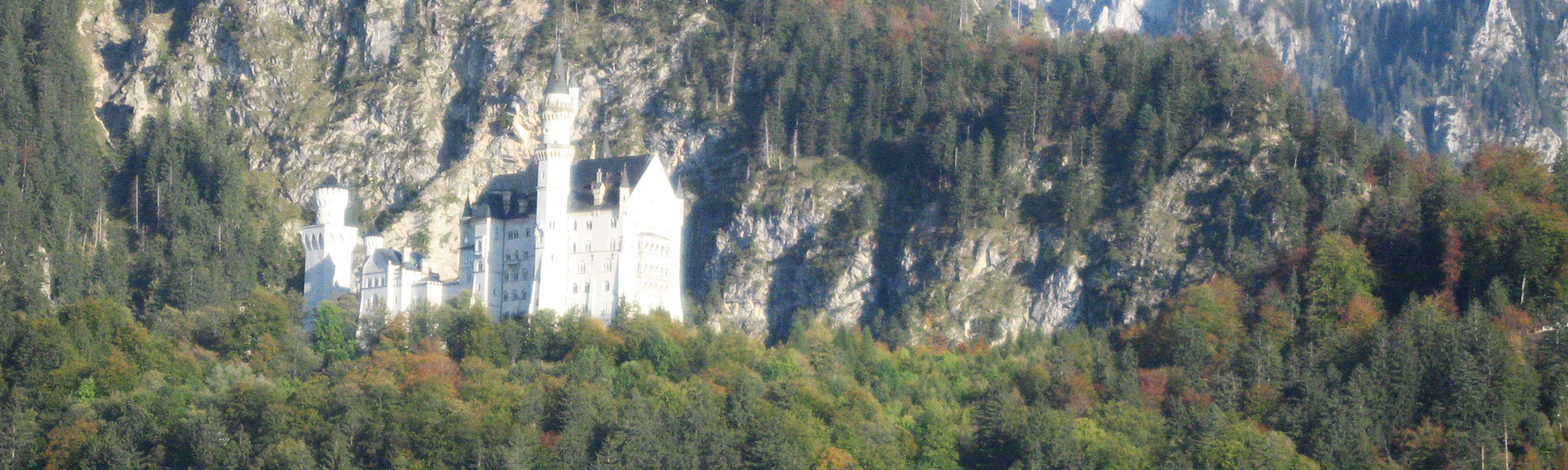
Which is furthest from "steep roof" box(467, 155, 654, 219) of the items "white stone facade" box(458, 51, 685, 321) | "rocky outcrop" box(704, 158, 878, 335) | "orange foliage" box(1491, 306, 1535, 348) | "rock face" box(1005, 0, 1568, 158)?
"rock face" box(1005, 0, 1568, 158)

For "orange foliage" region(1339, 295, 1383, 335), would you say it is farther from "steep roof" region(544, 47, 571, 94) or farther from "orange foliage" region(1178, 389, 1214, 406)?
"steep roof" region(544, 47, 571, 94)

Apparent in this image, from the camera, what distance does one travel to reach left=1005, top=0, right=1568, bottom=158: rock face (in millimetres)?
136500

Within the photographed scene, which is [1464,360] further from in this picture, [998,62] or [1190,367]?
[998,62]

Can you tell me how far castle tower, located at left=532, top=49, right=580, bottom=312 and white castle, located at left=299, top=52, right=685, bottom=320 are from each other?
0.03 metres

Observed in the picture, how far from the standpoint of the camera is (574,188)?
336ft

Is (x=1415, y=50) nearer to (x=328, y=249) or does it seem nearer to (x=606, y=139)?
(x=606, y=139)

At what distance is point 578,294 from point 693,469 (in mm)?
12843

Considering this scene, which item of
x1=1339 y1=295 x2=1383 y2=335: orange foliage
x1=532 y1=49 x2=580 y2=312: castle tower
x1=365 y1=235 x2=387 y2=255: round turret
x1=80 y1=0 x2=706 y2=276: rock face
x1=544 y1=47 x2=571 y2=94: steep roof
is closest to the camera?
x1=1339 y1=295 x2=1383 y2=335: orange foliage

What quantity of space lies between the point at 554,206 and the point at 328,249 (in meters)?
11.0

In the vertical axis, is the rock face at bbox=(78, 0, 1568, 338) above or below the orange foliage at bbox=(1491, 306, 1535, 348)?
above

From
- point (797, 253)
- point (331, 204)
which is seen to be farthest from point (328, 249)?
point (797, 253)

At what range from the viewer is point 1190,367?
97125 millimetres

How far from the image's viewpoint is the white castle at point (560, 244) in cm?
10075

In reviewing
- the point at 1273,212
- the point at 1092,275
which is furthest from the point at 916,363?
the point at 1273,212
